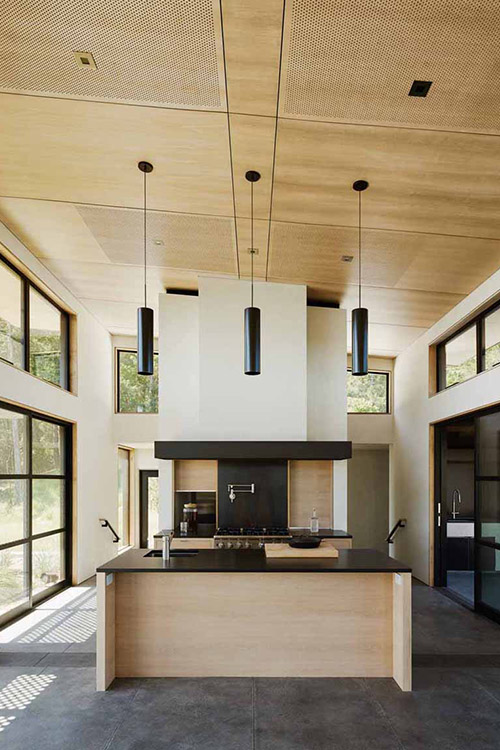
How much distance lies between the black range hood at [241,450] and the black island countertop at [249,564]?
184 centimetres

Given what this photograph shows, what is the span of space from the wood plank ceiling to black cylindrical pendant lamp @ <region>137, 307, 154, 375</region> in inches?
41.8

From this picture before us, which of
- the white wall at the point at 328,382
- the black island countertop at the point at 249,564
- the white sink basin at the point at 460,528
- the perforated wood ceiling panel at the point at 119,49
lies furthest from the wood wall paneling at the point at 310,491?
the perforated wood ceiling panel at the point at 119,49

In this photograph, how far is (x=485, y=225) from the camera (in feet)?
14.6

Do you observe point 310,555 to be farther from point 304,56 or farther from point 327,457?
point 304,56

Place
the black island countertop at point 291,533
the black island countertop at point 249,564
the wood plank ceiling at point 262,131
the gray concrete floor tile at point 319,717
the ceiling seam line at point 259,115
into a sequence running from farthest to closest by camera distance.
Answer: the black island countertop at point 291,533 < the black island countertop at point 249,564 < the ceiling seam line at point 259,115 < the gray concrete floor tile at point 319,717 < the wood plank ceiling at point 262,131

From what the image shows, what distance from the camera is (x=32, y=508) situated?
20.3ft

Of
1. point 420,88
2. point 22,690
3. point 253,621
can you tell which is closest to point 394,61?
point 420,88

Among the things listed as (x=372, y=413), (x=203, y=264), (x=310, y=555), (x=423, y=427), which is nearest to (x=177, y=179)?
(x=203, y=264)

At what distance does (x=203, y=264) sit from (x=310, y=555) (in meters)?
3.30

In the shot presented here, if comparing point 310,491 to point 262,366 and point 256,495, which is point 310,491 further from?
point 262,366

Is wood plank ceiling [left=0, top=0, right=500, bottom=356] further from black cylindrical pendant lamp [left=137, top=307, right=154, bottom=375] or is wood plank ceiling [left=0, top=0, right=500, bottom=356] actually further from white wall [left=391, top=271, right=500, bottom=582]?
black cylindrical pendant lamp [left=137, top=307, right=154, bottom=375]

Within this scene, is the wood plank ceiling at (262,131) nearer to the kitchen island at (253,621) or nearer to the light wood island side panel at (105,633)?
the kitchen island at (253,621)

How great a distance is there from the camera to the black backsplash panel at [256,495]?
711 cm

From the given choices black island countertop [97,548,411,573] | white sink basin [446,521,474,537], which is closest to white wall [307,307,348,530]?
white sink basin [446,521,474,537]
